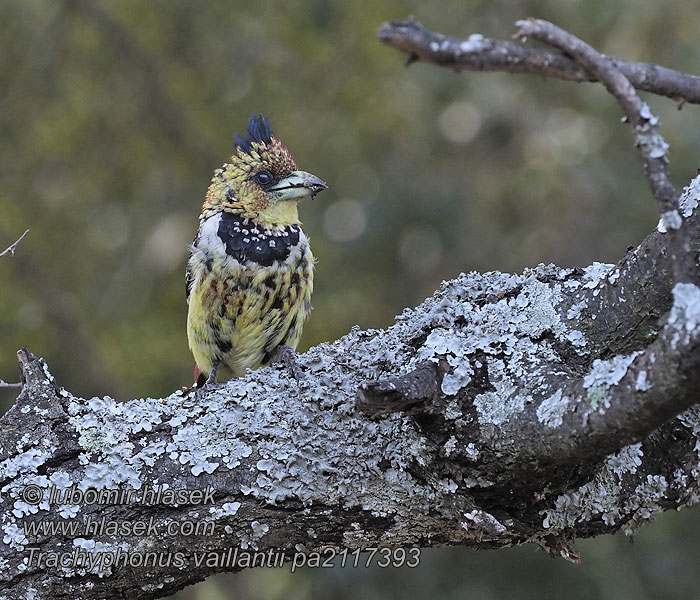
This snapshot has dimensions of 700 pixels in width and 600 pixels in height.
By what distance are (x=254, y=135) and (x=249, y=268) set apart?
25.4 inches

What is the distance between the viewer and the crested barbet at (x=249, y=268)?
3.21 metres

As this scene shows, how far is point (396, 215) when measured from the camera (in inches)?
185

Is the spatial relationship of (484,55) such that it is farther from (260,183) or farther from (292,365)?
(260,183)

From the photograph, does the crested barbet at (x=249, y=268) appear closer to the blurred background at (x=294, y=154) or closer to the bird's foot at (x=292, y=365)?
the bird's foot at (x=292, y=365)

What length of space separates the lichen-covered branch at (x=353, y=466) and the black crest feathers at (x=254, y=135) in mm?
1533

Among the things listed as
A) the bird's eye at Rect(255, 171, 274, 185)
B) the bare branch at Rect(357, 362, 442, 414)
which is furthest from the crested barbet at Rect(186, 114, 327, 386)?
the bare branch at Rect(357, 362, 442, 414)

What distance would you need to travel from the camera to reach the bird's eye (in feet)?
11.2

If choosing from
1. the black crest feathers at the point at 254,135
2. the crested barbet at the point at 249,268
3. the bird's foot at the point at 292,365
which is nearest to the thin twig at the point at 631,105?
the bird's foot at the point at 292,365

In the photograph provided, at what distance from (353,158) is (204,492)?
3198mm

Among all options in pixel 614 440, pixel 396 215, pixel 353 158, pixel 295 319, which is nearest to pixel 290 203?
pixel 295 319

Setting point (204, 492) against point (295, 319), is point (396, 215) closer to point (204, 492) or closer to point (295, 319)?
point (295, 319)

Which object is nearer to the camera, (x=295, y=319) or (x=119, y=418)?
(x=119, y=418)

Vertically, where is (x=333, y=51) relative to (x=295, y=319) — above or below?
above

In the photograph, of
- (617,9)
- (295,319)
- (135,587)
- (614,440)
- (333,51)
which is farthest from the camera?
(333,51)
